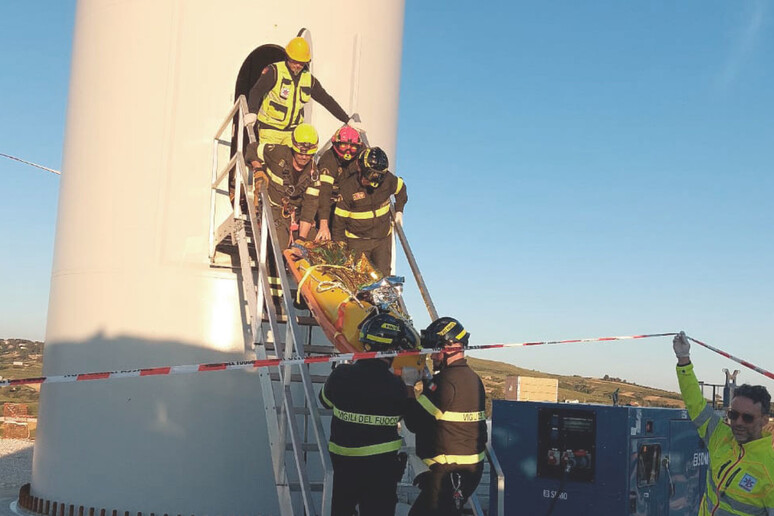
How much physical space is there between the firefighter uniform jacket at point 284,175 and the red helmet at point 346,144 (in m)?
0.41

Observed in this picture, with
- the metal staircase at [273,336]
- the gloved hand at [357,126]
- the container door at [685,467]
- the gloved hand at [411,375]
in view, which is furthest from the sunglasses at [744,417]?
the gloved hand at [357,126]

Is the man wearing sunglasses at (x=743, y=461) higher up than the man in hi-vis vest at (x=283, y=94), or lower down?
lower down

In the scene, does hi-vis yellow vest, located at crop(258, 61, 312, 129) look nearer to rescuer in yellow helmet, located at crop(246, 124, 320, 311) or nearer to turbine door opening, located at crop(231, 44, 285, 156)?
rescuer in yellow helmet, located at crop(246, 124, 320, 311)

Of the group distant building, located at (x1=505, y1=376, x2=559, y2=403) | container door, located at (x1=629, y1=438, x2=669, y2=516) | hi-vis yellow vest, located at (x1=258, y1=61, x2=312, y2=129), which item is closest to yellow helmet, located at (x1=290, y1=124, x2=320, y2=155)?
hi-vis yellow vest, located at (x1=258, y1=61, x2=312, y2=129)

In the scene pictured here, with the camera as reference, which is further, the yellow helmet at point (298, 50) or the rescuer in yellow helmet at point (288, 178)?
Answer: the yellow helmet at point (298, 50)

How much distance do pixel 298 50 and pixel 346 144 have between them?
5.07ft

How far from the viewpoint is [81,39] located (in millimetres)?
10516

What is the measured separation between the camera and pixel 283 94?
941 centimetres

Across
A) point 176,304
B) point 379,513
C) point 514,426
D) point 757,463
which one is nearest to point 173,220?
point 176,304

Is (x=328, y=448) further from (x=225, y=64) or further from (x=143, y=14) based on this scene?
(x=143, y=14)

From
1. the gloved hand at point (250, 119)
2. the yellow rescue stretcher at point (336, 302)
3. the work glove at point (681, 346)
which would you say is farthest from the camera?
the gloved hand at point (250, 119)

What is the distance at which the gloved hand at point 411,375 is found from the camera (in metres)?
6.36

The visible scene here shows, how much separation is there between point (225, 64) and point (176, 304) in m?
2.92

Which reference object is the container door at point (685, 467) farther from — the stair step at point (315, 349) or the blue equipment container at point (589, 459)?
the stair step at point (315, 349)
